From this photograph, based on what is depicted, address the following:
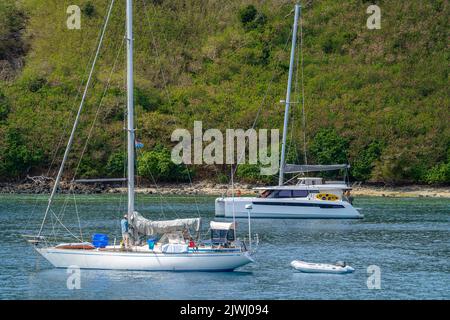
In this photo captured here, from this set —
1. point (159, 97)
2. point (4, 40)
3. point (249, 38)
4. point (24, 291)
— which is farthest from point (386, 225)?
point (4, 40)

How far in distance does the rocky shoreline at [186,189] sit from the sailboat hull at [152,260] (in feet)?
198

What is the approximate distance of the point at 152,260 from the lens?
43.5 metres

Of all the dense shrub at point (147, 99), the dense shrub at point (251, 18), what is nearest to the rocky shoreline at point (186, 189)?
the dense shrub at point (147, 99)

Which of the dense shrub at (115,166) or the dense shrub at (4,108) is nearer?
the dense shrub at (115,166)

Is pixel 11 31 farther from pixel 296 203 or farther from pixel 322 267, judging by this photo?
pixel 322 267

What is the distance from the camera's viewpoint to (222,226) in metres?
44.6

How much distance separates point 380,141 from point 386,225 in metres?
50.1

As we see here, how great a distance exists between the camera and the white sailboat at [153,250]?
1718 inches

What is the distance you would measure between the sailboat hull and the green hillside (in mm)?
60629

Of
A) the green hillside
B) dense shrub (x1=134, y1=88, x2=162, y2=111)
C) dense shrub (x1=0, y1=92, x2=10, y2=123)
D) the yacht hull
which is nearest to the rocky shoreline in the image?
the green hillside

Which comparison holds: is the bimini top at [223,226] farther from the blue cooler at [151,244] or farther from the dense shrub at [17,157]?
the dense shrub at [17,157]

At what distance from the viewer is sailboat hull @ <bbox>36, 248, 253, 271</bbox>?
43.6 m

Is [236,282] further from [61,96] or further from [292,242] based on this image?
[61,96]

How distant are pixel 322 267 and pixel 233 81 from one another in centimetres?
9145
